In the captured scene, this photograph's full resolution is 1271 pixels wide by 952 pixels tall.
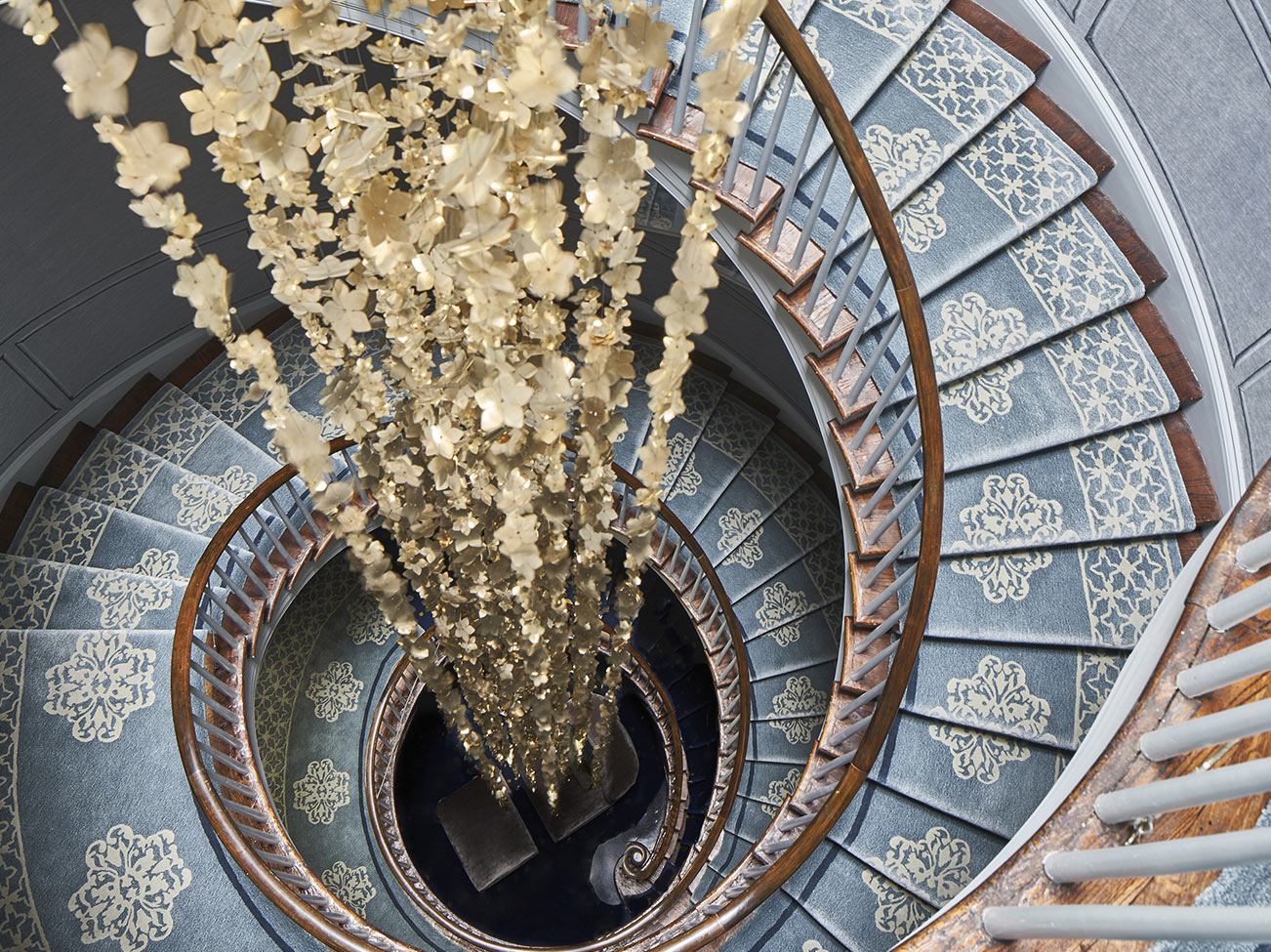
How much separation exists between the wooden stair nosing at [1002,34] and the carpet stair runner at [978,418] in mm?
13

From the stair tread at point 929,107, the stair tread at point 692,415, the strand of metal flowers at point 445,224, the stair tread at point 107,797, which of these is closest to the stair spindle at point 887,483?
the stair tread at point 929,107

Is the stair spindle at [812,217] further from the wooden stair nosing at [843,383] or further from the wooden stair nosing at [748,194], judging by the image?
the wooden stair nosing at [843,383]

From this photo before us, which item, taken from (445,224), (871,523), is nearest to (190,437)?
(871,523)

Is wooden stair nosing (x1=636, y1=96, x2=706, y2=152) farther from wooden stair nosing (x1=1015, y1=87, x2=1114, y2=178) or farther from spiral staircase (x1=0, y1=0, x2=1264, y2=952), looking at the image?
wooden stair nosing (x1=1015, y1=87, x2=1114, y2=178)

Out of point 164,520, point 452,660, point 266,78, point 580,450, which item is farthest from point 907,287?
point 164,520

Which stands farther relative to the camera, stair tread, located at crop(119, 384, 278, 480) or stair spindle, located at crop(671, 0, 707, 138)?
stair tread, located at crop(119, 384, 278, 480)

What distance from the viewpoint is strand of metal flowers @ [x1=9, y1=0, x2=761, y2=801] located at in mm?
934

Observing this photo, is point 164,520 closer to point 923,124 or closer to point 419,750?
point 419,750

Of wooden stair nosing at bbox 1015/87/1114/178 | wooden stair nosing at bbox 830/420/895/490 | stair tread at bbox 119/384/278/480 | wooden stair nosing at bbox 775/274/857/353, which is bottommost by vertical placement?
stair tread at bbox 119/384/278/480

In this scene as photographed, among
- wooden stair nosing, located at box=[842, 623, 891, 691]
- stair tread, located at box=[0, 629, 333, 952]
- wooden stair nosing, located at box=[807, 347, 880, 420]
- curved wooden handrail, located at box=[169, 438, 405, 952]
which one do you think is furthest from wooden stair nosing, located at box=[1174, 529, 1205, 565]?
stair tread, located at box=[0, 629, 333, 952]

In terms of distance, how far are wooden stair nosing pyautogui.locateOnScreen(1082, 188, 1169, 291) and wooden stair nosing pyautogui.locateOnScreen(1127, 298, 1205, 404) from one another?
105mm

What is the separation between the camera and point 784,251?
3396mm

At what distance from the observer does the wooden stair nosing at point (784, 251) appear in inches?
131

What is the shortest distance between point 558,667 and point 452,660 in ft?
1.03
